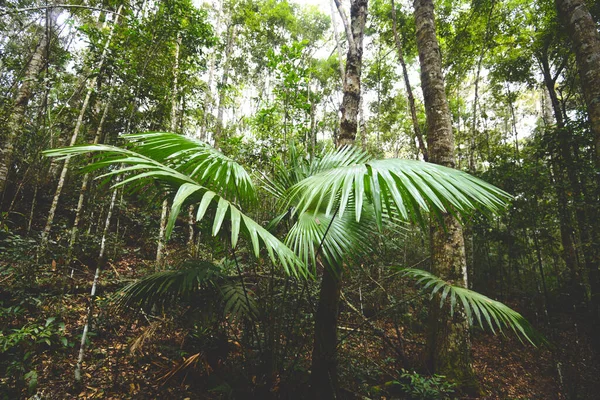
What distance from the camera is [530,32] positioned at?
22.6 feet

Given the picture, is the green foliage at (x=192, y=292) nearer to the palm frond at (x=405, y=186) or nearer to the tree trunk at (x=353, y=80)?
the palm frond at (x=405, y=186)

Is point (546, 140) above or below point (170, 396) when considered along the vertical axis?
above

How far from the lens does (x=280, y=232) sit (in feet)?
10.4

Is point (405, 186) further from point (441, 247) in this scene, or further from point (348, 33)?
point (348, 33)

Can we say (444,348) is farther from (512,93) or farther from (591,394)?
(512,93)

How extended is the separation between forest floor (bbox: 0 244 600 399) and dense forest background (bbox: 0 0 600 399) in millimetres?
27

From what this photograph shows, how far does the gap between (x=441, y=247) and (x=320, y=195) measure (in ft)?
7.57

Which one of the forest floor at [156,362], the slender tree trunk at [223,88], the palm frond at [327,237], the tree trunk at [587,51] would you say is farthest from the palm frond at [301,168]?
the slender tree trunk at [223,88]

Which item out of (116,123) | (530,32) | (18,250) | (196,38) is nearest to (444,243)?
(196,38)

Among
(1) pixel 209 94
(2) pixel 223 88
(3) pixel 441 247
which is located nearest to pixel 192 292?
(3) pixel 441 247

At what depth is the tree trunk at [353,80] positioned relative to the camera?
8.34 ft

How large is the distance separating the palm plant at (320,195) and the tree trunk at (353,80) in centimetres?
63

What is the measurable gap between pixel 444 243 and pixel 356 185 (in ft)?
7.84

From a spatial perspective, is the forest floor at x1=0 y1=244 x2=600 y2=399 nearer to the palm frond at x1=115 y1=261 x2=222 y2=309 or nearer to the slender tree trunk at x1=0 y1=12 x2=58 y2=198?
the palm frond at x1=115 y1=261 x2=222 y2=309
